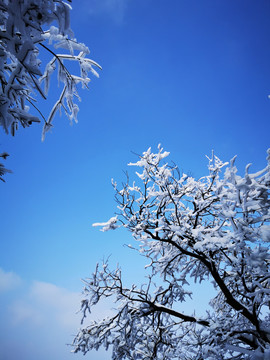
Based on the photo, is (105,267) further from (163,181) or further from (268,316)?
(268,316)

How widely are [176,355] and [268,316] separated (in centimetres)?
315

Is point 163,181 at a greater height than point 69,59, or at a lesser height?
greater

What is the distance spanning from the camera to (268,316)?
624 cm

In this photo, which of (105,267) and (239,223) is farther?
(105,267)

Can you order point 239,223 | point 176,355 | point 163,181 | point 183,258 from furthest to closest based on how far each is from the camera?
point 183,258, point 163,181, point 176,355, point 239,223

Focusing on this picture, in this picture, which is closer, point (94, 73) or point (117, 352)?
point (94, 73)

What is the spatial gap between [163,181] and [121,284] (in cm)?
299

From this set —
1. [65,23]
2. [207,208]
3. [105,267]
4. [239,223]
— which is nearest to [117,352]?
[105,267]

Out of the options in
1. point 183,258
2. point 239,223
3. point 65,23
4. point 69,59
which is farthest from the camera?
point 183,258

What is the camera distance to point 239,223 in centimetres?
220

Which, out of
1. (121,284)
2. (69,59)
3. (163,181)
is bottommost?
(121,284)

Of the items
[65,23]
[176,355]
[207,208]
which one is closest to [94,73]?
[65,23]

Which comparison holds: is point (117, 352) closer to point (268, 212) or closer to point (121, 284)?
point (121, 284)

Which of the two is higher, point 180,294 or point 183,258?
point 183,258
